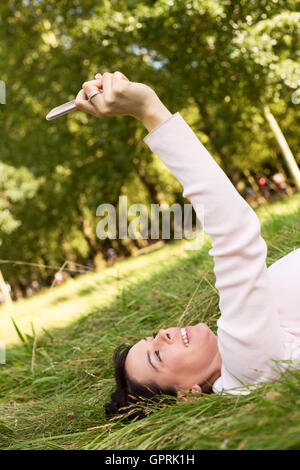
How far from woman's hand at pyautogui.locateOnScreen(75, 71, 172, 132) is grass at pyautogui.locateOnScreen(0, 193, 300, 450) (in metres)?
1.11

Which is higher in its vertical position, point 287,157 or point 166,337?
point 166,337

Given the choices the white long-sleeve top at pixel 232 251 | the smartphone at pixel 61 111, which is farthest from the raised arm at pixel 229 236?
the smartphone at pixel 61 111

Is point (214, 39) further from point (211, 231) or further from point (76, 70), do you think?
point (211, 231)

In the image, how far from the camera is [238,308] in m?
1.85

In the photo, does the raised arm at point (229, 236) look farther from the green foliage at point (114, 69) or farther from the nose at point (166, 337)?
the green foliage at point (114, 69)

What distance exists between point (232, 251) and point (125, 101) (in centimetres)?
69

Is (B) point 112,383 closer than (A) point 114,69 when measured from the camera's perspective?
Yes

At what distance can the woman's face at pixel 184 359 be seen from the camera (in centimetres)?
235

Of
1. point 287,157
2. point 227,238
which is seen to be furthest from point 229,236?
point 287,157

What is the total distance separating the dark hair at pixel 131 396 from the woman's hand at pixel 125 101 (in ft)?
4.12

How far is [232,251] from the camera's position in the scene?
5.85ft

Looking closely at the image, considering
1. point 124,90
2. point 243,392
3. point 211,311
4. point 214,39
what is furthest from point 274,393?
point 214,39

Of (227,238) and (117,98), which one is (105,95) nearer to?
(117,98)

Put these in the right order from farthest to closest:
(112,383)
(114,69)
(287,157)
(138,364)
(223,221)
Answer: (114,69)
(287,157)
(112,383)
(138,364)
(223,221)
